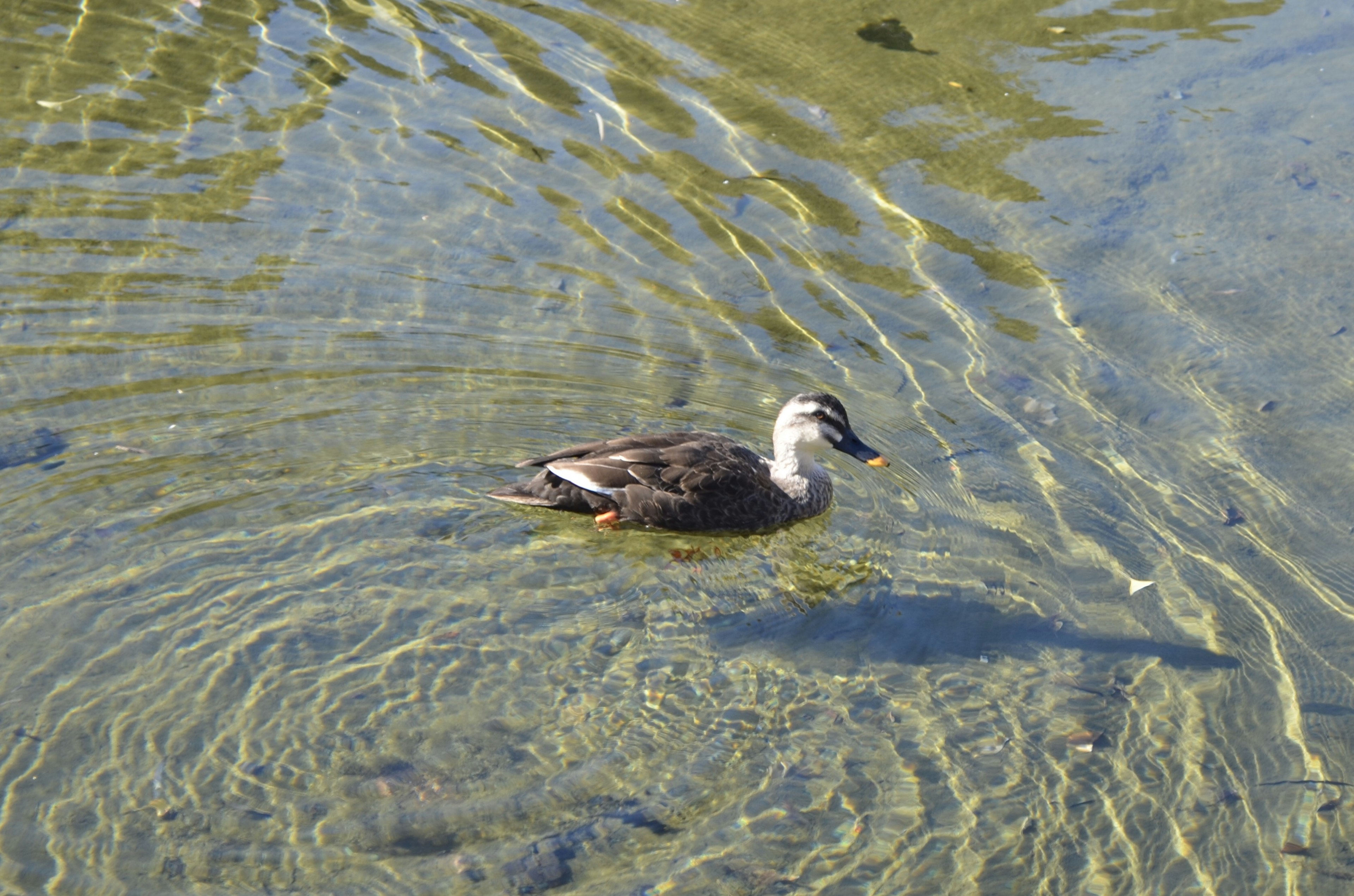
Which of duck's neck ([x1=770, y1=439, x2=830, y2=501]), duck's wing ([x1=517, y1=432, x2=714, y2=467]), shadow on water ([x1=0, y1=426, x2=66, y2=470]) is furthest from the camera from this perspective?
duck's neck ([x1=770, y1=439, x2=830, y2=501])

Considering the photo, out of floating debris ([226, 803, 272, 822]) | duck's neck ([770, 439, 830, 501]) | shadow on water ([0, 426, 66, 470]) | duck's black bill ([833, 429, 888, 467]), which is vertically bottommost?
shadow on water ([0, 426, 66, 470])

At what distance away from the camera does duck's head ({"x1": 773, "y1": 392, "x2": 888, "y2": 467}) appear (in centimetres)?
726

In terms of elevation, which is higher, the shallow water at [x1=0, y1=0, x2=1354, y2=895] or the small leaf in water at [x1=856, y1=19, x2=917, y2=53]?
the small leaf in water at [x1=856, y1=19, x2=917, y2=53]

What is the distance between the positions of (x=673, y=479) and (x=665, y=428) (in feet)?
2.52

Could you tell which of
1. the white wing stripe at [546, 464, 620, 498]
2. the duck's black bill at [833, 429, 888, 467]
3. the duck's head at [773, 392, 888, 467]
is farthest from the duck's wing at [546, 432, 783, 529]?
the duck's black bill at [833, 429, 888, 467]

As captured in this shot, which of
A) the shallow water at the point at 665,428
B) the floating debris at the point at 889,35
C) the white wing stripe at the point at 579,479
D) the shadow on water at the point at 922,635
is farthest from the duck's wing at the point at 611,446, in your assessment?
the floating debris at the point at 889,35

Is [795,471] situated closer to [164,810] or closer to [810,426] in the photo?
[810,426]

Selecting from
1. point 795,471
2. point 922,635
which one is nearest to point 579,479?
point 795,471

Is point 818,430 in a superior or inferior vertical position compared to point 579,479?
superior

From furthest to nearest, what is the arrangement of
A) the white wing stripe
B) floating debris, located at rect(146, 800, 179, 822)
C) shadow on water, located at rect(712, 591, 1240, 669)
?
1. the white wing stripe
2. shadow on water, located at rect(712, 591, 1240, 669)
3. floating debris, located at rect(146, 800, 179, 822)

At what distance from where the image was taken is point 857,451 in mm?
7371

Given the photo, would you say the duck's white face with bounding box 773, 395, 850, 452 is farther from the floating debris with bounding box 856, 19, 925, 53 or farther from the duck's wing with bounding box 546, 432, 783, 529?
the floating debris with bounding box 856, 19, 925, 53

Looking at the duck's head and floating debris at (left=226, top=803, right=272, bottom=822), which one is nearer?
floating debris at (left=226, top=803, right=272, bottom=822)

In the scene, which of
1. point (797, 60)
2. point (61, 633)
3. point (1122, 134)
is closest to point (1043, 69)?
point (1122, 134)
